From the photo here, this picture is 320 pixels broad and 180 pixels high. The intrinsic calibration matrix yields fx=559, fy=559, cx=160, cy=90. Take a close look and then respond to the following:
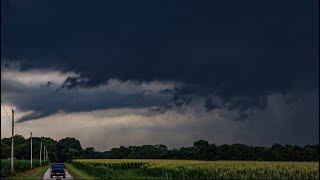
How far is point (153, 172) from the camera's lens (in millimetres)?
71438

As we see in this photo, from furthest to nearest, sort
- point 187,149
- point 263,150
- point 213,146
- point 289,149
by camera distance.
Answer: point 187,149 → point 213,146 → point 263,150 → point 289,149

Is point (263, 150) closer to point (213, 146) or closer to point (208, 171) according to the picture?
point (213, 146)

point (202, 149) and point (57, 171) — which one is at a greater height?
point (202, 149)

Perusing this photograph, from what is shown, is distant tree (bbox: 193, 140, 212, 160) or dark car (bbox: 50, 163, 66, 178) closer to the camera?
dark car (bbox: 50, 163, 66, 178)

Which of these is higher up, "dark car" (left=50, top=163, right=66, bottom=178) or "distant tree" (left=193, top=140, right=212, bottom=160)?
"distant tree" (left=193, top=140, right=212, bottom=160)

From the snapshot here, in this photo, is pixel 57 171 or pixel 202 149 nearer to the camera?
pixel 57 171

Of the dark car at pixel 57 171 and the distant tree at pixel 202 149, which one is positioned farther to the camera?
the distant tree at pixel 202 149

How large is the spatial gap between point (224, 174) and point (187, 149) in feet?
413

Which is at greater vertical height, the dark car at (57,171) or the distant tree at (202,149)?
the distant tree at (202,149)

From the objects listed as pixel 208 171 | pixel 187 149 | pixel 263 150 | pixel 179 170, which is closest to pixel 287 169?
pixel 208 171

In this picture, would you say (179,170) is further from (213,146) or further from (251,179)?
(213,146)

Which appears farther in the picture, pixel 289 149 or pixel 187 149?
pixel 187 149

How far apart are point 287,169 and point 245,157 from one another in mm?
88308

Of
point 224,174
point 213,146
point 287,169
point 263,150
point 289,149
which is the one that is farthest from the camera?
point 213,146
